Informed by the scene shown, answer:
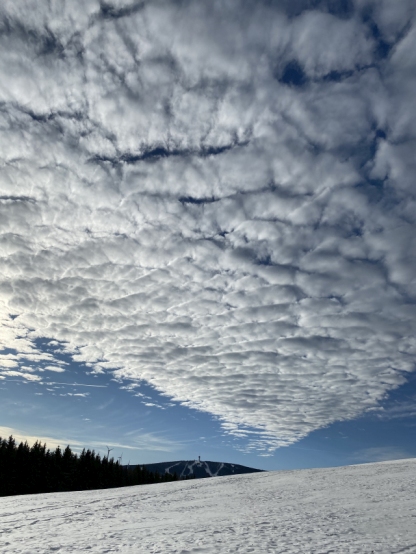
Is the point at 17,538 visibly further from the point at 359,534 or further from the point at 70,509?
the point at 359,534

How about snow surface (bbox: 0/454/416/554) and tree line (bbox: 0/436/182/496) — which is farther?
tree line (bbox: 0/436/182/496)

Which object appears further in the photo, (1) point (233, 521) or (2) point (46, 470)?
(2) point (46, 470)

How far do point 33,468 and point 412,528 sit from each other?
3644 inches

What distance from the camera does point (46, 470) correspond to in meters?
87.7

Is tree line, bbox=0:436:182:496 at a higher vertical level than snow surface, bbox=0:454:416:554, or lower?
higher

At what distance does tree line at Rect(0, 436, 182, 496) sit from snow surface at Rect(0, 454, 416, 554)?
7363cm

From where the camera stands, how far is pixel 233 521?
14.7 m

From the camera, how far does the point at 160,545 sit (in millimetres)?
11578

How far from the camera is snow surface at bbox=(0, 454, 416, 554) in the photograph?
11.3 metres

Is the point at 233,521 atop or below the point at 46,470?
below

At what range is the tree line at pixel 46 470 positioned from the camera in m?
82.7

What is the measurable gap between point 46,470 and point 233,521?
292 ft

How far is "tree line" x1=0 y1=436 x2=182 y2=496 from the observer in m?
82.7

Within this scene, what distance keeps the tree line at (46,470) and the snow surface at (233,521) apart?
73.6 meters
